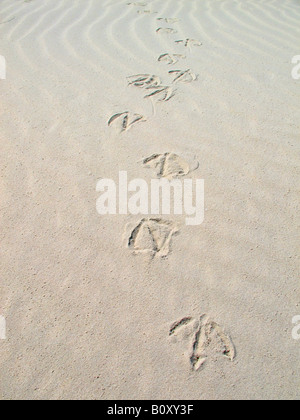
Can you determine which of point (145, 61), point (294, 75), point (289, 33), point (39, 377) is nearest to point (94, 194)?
point (39, 377)

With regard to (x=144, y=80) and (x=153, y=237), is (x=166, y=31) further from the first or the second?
→ (x=153, y=237)

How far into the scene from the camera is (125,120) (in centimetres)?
230

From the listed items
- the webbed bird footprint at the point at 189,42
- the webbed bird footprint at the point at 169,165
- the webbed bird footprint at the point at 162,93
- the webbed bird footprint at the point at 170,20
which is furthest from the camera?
the webbed bird footprint at the point at 170,20

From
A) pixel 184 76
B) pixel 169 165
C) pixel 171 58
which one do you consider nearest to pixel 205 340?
pixel 169 165

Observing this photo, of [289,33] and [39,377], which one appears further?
[289,33]

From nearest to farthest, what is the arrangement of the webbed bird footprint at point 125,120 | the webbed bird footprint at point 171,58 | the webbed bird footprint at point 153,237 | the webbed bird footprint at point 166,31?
the webbed bird footprint at point 153,237, the webbed bird footprint at point 125,120, the webbed bird footprint at point 171,58, the webbed bird footprint at point 166,31

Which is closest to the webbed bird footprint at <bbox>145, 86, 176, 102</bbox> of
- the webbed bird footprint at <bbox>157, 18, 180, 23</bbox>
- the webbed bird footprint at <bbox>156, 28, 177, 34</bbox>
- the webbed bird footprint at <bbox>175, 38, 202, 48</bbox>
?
the webbed bird footprint at <bbox>175, 38, 202, 48</bbox>

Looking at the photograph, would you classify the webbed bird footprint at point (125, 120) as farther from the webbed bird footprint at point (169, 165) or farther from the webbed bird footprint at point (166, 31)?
the webbed bird footprint at point (166, 31)

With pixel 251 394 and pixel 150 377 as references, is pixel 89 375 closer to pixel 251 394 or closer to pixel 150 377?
pixel 150 377

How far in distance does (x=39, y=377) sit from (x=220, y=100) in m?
1.87

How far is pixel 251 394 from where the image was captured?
122 centimetres

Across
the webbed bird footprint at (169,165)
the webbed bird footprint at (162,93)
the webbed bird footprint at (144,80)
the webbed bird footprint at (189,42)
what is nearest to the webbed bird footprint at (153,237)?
the webbed bird footprint at (169,165)

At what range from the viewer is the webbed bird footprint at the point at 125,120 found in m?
2.25
